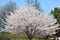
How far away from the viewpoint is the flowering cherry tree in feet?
97.8

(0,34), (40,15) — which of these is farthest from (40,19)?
(0,34)

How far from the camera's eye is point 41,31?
30.8m

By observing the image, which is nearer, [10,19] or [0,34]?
[10,19]

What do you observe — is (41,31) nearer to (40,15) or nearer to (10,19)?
(40,15)

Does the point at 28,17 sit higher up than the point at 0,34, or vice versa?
the point at 28,17

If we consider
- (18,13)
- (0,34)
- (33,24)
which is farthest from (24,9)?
(0,34)

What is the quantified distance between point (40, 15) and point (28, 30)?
340cm

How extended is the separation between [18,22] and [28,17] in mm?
1536

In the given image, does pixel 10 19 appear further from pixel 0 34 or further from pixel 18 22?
pixel 0 34

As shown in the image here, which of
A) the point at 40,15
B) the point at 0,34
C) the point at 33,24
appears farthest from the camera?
the point at 0,34

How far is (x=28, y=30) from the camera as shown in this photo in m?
29.9

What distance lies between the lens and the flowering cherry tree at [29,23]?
1174 inches

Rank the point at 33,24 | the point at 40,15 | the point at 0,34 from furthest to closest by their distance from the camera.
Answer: the point at 0,34, the point at 40,15, the point at 33,24

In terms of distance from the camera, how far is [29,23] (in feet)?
97.4
